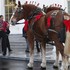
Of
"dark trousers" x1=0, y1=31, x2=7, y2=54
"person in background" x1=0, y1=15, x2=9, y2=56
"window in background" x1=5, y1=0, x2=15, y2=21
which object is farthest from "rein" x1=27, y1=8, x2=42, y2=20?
"window in background" x1=5, y1=0, x2=15, y2=21

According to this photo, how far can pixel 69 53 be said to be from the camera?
884cm

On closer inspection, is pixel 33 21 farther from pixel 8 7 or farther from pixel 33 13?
pixel 8 7

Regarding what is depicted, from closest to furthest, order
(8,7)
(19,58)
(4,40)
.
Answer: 1. (19,58)
2. (4,40)
3. (8,7)

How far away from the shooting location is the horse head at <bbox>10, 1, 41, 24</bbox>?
1074 centimetres

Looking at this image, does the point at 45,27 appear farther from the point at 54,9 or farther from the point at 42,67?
the point at 42,67

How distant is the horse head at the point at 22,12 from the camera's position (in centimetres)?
1074

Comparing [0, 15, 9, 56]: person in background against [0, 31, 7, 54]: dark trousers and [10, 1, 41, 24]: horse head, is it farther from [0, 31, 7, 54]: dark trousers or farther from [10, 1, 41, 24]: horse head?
[10, 1, 41, 24]: horse head

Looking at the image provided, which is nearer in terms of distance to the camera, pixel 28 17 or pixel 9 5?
pixel 28 17

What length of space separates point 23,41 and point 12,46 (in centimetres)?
72

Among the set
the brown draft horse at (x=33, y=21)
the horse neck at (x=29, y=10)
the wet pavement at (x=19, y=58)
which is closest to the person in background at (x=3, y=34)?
the wet pavement at (x=19, y=58)

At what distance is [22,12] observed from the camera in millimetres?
10859

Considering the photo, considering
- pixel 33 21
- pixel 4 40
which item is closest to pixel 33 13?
pixel 33 21

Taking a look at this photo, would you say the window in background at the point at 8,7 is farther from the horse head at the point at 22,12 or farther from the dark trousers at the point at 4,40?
the horse head at the point at 22,12

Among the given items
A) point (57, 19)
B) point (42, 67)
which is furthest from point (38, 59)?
point (57, 19)
